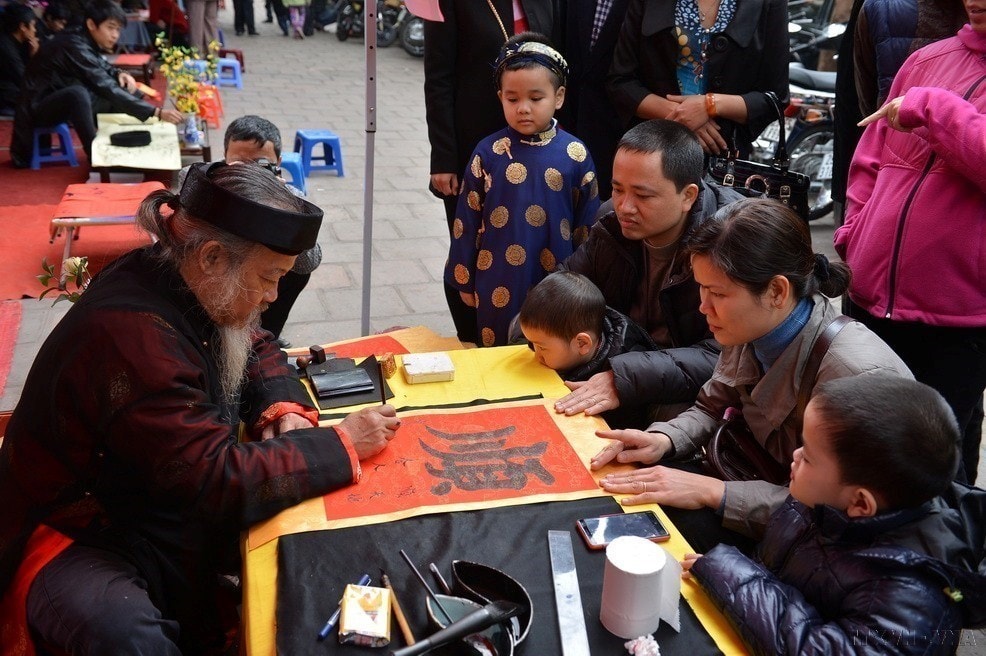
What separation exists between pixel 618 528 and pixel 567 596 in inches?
8.7

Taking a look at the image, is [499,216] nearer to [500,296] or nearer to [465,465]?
[500,296]

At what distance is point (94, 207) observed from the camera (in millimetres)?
4762

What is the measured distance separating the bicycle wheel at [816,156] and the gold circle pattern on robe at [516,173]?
3489 millimetres

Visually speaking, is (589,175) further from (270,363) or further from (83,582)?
(83,582)

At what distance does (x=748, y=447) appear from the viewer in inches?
80.0

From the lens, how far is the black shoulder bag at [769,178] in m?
Result: 2.67

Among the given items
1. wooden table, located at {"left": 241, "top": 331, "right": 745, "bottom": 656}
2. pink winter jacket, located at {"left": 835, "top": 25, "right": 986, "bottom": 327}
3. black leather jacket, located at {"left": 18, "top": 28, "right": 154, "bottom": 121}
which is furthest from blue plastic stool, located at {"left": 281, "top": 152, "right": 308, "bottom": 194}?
pink winter jacket, located at {"left": 835, "top": 25, "right": 986, "bottom": 327}

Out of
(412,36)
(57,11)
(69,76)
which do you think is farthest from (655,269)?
(412,36)

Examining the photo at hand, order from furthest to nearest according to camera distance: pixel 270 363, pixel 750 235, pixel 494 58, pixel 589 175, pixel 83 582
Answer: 1. pixel 494 58
2. pixel 589 175
3. pixel 270 363
4. pixel 750 235
5. pixel 83 582

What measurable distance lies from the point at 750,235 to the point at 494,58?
1795mm

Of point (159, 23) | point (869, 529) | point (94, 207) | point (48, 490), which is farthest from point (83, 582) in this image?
point (159, 23)

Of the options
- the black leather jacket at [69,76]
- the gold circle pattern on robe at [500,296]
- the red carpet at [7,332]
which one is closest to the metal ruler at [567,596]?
the gold circle pattern on robe at [500,296]

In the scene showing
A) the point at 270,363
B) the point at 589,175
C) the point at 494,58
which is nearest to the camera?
the point at 270,363

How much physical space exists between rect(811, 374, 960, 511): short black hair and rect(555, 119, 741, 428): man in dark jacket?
2.68 ft
